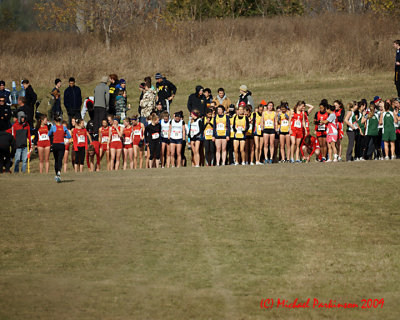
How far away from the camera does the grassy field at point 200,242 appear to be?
12500 mm

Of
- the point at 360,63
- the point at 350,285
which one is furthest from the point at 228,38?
the point at 350,285

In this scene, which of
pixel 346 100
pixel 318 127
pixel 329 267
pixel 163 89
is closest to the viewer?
pixel 329 267

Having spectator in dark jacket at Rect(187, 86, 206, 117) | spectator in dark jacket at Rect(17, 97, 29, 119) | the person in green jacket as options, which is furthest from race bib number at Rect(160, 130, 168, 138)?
the person in green jacket

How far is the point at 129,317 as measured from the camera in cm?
1177

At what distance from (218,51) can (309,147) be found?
23.2 metres

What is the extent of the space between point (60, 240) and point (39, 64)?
105ft

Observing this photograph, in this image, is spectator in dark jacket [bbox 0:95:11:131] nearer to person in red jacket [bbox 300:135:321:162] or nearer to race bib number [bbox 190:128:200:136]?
race bib number [bbox 190:128:200:136]

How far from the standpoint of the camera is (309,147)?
25750mm

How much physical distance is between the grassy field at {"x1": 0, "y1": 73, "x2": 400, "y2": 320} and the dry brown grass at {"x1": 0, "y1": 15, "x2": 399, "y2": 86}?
909 inches

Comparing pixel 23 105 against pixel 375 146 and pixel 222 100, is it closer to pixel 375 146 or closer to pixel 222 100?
pixel 222 100

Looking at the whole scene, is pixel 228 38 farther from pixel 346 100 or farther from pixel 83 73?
pixel 346 100

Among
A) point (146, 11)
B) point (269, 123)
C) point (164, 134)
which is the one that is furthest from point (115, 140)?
point (146, 11)

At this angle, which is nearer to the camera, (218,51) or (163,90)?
(163,90)

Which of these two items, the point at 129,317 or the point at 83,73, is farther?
the point at 83,73
